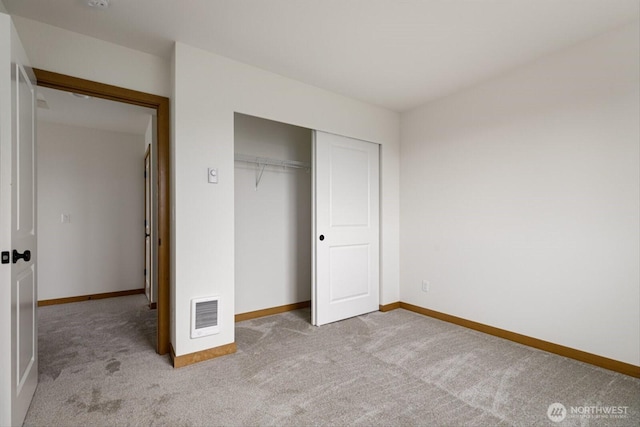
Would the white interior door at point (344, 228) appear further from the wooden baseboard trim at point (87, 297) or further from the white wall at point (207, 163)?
the wooden baseboard trim at point (87, 297)

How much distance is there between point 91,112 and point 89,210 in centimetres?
146

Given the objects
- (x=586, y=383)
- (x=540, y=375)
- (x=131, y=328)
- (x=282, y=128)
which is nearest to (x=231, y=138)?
(x=282, y=128)

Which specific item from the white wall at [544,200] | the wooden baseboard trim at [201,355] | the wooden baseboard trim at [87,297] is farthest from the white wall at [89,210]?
the white wall at [544,200]

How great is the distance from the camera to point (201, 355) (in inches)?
94.0

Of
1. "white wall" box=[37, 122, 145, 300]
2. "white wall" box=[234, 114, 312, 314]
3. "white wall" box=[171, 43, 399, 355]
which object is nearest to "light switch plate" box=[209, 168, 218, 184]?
"white wall" box=[171, 43, 399, 355]

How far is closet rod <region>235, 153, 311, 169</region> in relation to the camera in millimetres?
3334

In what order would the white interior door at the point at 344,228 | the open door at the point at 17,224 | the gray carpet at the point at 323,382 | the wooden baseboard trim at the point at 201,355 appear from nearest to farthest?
the open door at the point at 17,224 < the gray carpet at the point at 323,382 < the wooden baseboard trim at the point at 201,355 < the white interior door at the point at 344,228

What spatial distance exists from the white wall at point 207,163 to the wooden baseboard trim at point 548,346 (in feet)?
7.55

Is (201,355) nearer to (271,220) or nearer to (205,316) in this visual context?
(205,316)

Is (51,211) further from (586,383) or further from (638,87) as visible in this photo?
(638,87)

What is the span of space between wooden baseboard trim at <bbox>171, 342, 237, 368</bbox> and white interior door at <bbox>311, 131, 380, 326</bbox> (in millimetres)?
967

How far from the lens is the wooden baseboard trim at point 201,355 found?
229cm

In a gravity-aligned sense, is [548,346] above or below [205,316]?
below

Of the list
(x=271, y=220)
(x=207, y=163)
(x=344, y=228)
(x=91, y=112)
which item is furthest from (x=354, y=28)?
(x=91, y=112)
